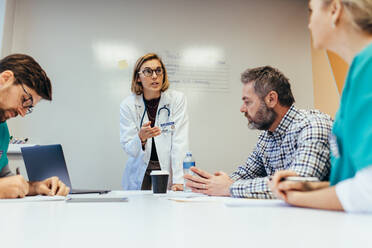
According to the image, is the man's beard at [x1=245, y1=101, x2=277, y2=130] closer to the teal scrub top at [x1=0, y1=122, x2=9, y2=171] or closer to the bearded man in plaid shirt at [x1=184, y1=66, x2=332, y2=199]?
the bearded man in plaid shirt at [x1=184, y1=66, x2=332, y2=199]

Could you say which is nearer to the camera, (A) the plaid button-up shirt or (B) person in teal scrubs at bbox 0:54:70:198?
(A) the plaid button-up shirt

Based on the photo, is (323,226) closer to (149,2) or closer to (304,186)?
(304,186)

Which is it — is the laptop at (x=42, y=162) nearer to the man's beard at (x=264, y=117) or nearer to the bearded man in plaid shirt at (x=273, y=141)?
the bearded man in plaid shirt at (x=273, y=141)

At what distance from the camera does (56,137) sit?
2705 mm

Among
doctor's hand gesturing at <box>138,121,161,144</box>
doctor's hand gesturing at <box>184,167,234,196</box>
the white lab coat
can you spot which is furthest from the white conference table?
the white lab coat

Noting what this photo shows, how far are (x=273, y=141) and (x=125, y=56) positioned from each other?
200cm

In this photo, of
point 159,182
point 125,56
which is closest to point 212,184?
point 159,182

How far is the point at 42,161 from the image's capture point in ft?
4.71

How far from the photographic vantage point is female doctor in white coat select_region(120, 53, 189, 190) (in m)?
1.97

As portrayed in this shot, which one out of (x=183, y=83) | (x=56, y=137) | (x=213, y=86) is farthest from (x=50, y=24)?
(x=213, y=86)

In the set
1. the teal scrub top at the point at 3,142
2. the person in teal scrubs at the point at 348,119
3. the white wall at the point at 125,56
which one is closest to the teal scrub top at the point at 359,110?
the person in teal scrubs at the point at 348,119

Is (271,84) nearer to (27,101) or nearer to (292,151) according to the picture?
(292,151)

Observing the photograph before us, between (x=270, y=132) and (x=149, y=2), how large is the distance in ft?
7.24

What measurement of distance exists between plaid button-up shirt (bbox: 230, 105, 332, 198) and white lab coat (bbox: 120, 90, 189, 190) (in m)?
0.63
